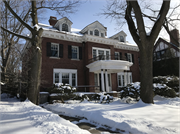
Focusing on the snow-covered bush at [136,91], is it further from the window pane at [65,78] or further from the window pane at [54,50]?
the window pane at [54,50]

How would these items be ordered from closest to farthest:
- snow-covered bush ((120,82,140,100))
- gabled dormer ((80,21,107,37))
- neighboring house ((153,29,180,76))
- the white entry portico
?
1. snow-covered bush ((120,82,140,100))
2. the white entry portico
3. gabled dormer ((80,21,107,37))
4. neighboring house ((153,29,180,76))

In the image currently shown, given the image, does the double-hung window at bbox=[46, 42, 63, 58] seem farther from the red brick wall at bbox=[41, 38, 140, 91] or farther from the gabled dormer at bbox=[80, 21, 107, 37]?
the gabled dormer at bbox=[80, 21, 107, 37]

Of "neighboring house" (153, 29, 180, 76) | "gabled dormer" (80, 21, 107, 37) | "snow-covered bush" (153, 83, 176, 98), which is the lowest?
"snow-covered bush" (153, 83, 176, 98)

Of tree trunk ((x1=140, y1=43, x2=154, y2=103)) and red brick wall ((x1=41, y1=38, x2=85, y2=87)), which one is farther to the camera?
red brick wall ((x1=41, y1=38, x2=85, y2=87))

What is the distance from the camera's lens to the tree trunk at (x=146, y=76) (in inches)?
289

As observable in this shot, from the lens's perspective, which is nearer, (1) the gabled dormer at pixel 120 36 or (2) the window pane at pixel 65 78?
(2) the window pane at pixel 65 78

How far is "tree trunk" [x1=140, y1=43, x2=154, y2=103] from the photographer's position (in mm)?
7342

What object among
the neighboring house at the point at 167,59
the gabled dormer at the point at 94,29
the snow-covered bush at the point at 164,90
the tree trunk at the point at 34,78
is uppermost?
the gabled dormer at the point at 94,29

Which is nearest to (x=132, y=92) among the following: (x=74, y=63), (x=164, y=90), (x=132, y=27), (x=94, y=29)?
(x=164, y=90)

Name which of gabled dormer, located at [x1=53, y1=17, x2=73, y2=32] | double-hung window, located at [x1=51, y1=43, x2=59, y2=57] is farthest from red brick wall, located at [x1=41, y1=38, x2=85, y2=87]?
gabled dormer, located at [x1=53, y1=17, x2=73, y2=32]

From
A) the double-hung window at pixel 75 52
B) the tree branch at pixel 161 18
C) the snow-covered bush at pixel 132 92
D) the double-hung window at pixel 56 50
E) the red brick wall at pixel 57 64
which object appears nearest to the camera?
the tree branch at pixel 161 18

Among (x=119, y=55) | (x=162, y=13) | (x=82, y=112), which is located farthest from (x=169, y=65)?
(x=82, y=112)

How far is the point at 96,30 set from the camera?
1795 centimetres

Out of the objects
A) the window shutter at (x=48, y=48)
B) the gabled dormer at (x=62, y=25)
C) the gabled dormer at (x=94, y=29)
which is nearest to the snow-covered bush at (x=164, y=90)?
the gabled dormer at (x=94, y=29)
